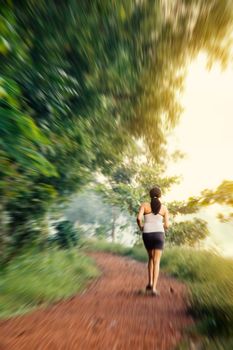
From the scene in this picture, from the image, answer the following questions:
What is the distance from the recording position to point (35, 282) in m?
6.10

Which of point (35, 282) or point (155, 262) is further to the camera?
point (155, 262)

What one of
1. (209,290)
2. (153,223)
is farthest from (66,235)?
(209,290)

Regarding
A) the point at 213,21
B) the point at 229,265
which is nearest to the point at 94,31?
the point at 213,21

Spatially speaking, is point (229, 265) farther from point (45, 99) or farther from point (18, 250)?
point (45, 99)

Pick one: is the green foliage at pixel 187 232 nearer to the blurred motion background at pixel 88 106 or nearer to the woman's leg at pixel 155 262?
the blurred motion background at pixel 88 106

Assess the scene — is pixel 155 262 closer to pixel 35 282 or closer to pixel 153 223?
pixel 153 223

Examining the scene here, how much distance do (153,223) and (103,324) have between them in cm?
238

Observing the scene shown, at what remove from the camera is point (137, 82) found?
24.7 feet

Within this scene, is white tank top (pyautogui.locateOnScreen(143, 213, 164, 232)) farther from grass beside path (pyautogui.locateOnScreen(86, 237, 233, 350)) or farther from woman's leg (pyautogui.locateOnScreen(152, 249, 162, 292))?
grass beside path (pyautogui.locateOnScreen(86, 237, 233, 350))

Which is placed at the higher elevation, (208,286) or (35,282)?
(35,282)

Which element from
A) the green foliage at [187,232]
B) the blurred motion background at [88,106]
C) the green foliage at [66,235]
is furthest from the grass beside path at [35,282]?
the green foliage at [187,232]

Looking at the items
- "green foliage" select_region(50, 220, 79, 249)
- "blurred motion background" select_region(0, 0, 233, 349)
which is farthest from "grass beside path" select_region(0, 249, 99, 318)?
"green foliage" select_region(50, 220, 79, 249)

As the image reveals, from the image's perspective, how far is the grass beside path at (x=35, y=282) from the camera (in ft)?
17.4

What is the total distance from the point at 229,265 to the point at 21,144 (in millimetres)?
Result: 6009
